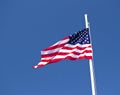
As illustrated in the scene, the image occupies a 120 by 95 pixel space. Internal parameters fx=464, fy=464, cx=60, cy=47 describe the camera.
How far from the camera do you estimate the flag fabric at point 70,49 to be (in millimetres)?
23406

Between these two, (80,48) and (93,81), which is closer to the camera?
(93,81)

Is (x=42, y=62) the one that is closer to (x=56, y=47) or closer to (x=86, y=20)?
(x=56, y=47)

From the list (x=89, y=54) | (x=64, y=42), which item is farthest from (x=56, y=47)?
(x=89, y=54)

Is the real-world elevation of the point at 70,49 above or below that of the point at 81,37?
below

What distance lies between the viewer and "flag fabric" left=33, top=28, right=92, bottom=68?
76.8 ft

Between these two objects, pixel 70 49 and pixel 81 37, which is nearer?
pixel 70 49

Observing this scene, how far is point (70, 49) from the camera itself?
78.4ft

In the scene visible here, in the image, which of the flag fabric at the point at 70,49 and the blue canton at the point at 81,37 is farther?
the blue canton at the point at 81,37

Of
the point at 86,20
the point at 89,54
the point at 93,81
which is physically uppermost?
the point at 86,20

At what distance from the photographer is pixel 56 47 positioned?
24234 mm

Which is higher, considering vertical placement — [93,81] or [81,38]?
[81,38]

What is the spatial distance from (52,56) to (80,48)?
154 cm

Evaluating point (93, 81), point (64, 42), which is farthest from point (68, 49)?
point (93, 81)

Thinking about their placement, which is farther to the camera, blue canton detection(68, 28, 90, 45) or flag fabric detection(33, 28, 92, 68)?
blue canton detection(68, 28, 90, 45)
